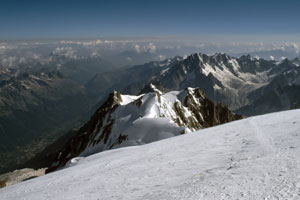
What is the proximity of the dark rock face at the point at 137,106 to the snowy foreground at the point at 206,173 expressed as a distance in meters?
40.9

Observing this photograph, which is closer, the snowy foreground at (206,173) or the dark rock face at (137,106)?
the snowy foreground at (206,173)

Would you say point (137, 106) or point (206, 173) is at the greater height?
point (206, 173)

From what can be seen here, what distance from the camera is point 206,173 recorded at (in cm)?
1500

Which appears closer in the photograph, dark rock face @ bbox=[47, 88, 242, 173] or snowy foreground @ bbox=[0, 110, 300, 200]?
snowy foreground @ bbox=[0, 110, 300, 200]

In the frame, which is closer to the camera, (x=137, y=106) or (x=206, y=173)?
(x=206, y=173)

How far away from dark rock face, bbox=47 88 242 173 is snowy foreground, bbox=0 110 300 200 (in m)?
40.9

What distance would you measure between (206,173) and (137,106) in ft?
222

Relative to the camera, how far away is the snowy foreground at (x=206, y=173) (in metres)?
11.6

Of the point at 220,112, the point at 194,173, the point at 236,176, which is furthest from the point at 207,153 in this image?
the point at 220,112

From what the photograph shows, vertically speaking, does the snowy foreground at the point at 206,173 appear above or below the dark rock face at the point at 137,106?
above

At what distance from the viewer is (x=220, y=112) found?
111312 mm

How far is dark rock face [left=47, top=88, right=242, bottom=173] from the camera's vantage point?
254 ft

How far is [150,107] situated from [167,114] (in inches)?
290

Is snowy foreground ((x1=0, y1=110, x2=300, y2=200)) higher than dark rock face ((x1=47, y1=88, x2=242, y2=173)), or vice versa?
snowy foreground ((x1=0, y1=110, x2=300, y2=200))
